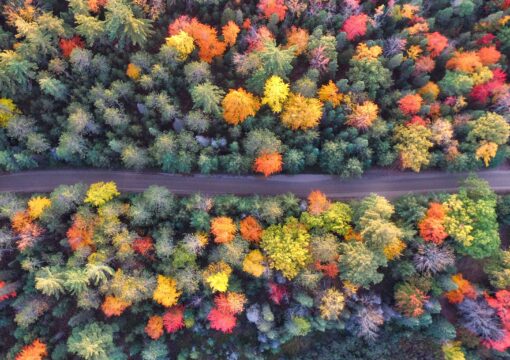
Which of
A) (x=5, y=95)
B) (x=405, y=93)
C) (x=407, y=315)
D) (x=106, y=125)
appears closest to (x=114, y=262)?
(x=106, y=125)

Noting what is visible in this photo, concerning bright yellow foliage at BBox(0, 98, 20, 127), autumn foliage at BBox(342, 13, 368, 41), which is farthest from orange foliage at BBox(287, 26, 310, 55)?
bright yellow foliage at BBox(0, 98, 20, 127)

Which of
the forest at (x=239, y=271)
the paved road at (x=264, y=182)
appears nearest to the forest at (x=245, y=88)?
the paved road at (x=264, y=182)

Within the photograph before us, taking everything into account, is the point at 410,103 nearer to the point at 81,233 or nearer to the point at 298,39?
the point at 298,39

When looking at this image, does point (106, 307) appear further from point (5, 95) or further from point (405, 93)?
point (405, 93)

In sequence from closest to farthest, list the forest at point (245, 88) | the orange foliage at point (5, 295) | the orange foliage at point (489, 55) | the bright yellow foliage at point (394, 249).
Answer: the orange foliage at point (5, 295), the bright yellow foliage at point (394, 249), the forest at point (245, 88), the orange foliage at point (489, 55)

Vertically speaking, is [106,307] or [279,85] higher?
[279,85]

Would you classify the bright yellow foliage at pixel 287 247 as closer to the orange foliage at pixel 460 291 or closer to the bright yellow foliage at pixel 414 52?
the orange foliage at pixel 460 291
